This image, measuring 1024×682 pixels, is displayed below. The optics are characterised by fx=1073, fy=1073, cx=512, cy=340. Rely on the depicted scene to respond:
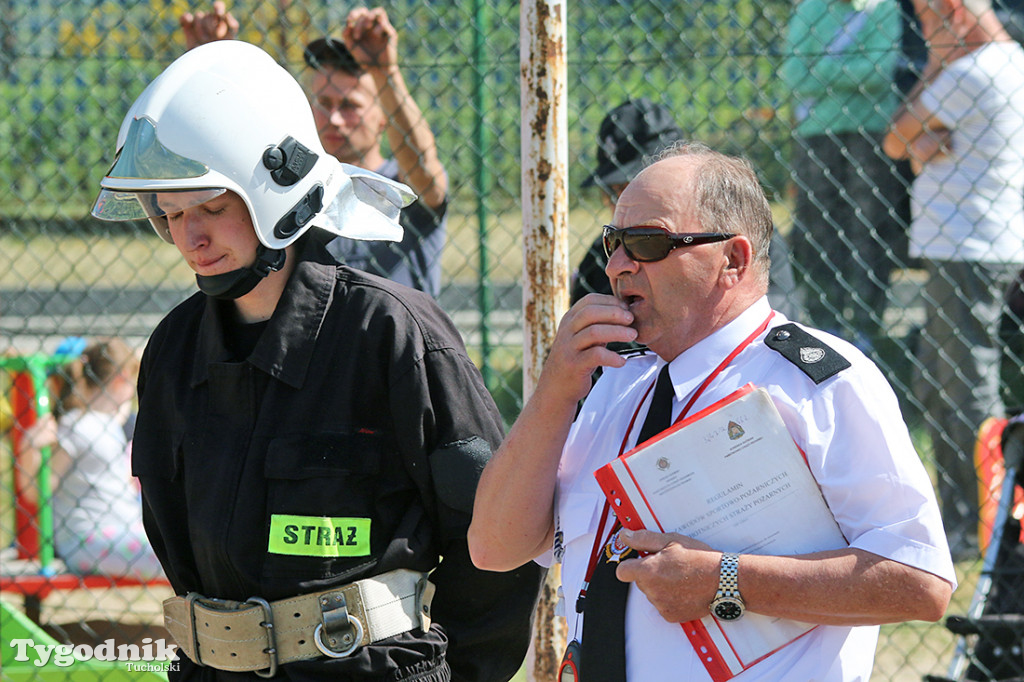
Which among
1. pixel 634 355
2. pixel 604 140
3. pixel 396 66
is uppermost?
pixel 396 66

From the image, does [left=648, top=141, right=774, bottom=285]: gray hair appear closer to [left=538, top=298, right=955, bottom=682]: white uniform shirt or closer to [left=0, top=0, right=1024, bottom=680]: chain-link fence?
[left=538, top=298, right=955, bottom=682]: white uniform shirt

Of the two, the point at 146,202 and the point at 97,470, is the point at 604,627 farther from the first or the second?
the point at 97,470

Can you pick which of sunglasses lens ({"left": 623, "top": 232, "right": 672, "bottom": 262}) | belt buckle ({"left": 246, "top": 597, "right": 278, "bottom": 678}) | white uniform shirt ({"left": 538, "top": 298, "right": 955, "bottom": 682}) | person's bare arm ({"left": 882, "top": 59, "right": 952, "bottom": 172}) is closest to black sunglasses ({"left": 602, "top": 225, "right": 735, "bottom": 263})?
sunglasses lens ({"left": 623, "top": 232, "right": 672, "bottom": 262})

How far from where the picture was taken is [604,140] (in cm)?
379

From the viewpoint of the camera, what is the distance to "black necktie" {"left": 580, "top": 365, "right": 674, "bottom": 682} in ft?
5.78

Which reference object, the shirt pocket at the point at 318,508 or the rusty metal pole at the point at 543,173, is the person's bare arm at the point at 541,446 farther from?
the rusty metal pole at the point at 543,173

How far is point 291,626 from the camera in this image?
2.11 meters

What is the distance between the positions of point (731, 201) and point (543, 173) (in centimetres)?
101

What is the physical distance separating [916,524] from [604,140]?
7.74 ft

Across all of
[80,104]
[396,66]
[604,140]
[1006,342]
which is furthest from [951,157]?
[80,104]

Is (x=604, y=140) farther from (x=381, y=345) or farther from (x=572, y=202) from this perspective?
(x=381, y=345)

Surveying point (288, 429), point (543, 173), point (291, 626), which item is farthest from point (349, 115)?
point (291, 626)
